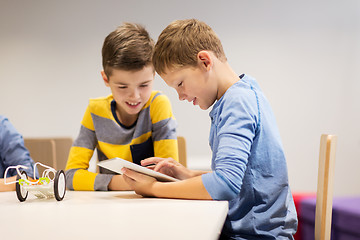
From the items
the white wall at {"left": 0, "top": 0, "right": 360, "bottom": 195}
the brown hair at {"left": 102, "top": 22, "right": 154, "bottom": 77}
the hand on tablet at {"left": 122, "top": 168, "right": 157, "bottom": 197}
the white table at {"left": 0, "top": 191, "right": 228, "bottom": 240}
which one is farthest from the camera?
the white wall at {"left": 0, "top": 0, "right": 360, "bottom": 195}

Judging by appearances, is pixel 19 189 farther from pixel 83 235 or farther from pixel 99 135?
pixel 99 135

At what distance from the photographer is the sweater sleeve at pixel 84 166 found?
131 cm

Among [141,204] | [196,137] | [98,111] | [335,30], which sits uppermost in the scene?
[335,30]

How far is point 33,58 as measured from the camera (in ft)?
13.7

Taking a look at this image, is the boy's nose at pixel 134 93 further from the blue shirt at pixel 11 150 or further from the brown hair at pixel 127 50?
the blue shirt at pixel 11 150

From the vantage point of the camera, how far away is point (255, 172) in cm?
103

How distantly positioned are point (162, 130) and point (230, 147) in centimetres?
65

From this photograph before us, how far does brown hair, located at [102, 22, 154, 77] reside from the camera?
145 centimetres

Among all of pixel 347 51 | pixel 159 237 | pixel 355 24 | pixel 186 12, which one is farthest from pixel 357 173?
pixel 159 237

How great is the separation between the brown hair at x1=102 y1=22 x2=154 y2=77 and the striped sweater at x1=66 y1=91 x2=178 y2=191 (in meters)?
0.17

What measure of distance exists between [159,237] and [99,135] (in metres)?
0.99

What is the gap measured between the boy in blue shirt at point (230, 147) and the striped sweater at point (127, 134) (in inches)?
13.8

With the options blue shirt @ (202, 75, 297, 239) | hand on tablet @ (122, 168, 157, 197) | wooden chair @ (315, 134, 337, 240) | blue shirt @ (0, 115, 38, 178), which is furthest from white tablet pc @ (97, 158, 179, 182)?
blue shirt @ (0, 115, 38, 178)

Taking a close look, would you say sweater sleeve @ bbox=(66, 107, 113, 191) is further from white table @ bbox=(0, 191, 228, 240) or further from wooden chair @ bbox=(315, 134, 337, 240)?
wooden chair @ bbox=(315, 134, 337, 240)
